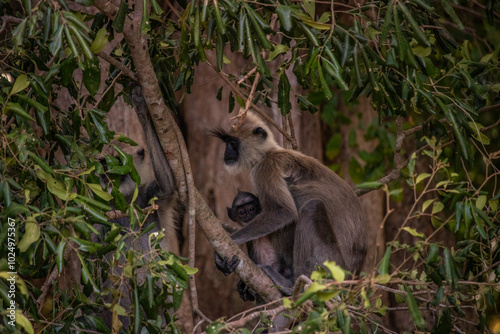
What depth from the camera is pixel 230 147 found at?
5.07m

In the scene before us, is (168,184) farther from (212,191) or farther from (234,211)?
(212,191)

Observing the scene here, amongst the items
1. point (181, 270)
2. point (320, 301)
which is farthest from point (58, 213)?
point (320, 301)

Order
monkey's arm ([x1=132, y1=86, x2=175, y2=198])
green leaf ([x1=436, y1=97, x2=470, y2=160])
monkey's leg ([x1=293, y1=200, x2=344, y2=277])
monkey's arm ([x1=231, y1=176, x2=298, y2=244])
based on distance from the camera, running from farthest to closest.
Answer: monkey's arm ([x1=231, y1=176, x2=298, y2=244]), monkey's leg ([x1=293, y1=200, x2=344, y2=277]), monkey's arm ([x1=132, y1=86, x2=175, y2=198]), green leaf ([x1=436, y1=97, x2=470, y2=160])

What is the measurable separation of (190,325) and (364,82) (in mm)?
3832

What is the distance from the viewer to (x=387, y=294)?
6438mm

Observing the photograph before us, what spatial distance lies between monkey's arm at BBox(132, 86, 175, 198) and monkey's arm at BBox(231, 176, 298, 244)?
2.23 feet

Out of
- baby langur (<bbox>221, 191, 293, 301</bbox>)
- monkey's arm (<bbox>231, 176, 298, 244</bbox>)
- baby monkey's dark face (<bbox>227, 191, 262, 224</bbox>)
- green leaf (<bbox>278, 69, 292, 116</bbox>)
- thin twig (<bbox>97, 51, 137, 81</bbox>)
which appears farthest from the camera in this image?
baby monkey's dark face (<bbox>227, 191, 262, 224</bbox>)

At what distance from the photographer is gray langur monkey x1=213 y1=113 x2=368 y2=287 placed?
4.35m

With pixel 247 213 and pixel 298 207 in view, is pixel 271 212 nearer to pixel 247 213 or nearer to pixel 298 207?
pixel 298 207

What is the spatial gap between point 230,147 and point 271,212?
0.76 metres

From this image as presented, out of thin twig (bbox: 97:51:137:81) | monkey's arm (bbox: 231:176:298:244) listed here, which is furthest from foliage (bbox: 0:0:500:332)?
monkey's arm (bbox: 231:176:298:244)

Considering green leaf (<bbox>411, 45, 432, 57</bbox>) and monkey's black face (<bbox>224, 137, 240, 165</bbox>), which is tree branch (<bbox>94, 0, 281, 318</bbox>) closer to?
monkey's black face (<bbox>224, 137, 240, 165</bbox>)

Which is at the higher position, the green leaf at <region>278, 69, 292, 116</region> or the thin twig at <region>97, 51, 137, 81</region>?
the thin twig at <region>97, 51, 137, 81</region>

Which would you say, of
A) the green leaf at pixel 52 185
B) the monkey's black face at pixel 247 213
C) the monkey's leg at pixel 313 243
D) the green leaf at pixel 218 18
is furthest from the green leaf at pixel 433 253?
the monkey's black face at pixel 247 213
